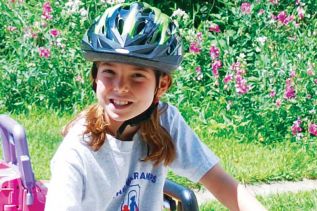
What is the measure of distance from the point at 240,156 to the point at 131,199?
2558 millimetres

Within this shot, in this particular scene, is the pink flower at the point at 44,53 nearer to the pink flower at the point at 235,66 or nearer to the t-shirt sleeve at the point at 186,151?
the pink flower at the point at 235,66

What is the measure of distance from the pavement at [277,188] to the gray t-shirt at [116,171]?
181 centimetres

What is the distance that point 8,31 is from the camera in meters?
6.18

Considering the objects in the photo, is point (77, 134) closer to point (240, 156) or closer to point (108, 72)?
point (108, 72)

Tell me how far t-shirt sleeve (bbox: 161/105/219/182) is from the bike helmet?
0.61ft

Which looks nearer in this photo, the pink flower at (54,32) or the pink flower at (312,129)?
the pink flower at (312,129)

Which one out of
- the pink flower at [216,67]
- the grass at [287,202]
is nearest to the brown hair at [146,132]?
the grass at [287,202]

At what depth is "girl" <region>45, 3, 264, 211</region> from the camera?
2.36 meters

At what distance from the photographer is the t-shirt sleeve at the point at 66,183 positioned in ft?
7.43

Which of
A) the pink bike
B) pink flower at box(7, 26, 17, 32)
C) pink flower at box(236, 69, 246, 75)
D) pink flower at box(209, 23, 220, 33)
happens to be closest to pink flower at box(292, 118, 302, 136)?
pink flower at box(236, 69, 246, 75)

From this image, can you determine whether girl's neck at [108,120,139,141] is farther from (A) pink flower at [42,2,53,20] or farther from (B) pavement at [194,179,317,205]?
(A) pink flower at [42,2,53,20]

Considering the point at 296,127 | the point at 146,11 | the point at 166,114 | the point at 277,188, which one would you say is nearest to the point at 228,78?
the point at 296,127

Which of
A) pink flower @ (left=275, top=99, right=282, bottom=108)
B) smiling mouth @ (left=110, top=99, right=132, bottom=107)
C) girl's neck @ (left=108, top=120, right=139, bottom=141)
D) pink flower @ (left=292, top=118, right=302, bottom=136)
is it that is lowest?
pink flower @ (left=292, top=118, right=302, bottom=136)

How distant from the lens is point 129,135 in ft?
8.41
